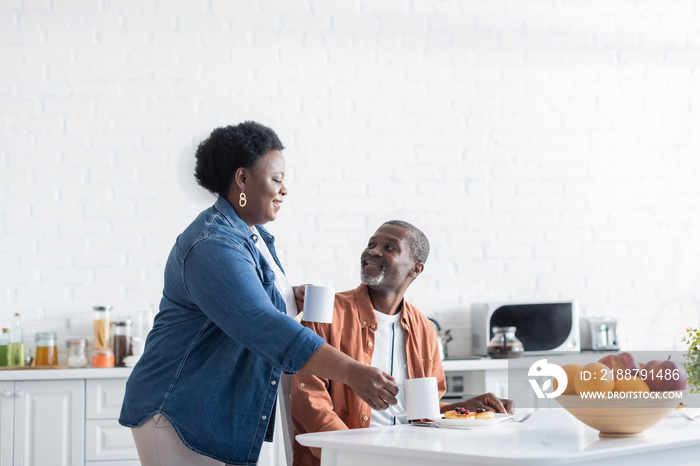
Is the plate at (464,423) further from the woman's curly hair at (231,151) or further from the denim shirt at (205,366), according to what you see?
the woman's curly hair at (231,151)

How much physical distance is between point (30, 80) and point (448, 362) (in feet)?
7.71

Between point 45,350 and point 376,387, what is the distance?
2.34 meters

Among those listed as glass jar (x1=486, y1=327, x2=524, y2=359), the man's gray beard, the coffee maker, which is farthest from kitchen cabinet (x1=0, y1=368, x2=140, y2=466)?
the coffee maker

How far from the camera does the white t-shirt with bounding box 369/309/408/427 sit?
6.75 feet

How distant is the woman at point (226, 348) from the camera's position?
4.79ft

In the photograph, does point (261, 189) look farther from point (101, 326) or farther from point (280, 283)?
point (101, 326)

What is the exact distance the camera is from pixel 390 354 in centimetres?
214

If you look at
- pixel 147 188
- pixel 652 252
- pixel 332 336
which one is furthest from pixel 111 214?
pixel 652 252

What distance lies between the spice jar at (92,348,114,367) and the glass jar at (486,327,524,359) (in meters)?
1.70

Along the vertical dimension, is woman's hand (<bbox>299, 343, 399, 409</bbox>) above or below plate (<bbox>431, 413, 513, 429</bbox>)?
above

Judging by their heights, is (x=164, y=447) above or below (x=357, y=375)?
below

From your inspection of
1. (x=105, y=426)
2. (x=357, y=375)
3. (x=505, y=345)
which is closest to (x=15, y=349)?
(x=105, y=426)

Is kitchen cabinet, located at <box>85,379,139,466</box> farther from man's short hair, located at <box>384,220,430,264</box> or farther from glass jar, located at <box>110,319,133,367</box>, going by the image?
man's short hair, located at <box>384,220,430,264</box>

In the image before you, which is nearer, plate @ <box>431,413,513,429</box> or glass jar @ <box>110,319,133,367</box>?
plate @ <box>431,413,513,429</box>
